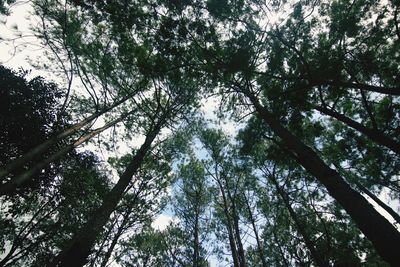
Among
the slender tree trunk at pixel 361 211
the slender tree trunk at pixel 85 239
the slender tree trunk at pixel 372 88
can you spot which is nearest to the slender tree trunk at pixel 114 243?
the slender tree trunk at pixel 85 239

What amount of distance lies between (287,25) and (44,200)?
440 inches

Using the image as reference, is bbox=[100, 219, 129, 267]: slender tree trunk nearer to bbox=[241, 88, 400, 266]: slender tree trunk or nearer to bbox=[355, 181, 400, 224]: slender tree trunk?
bbox=[241, 88, 400, 266]: slender tree trunk

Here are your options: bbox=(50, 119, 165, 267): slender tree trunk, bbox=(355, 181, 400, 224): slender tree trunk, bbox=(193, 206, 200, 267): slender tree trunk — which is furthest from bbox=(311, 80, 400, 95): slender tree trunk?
bbox=(193, 206, 200, 267): slender tree trunk

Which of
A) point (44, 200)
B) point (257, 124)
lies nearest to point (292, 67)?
point (257, 124)

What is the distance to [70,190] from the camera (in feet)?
34.2

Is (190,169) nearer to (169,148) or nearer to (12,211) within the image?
(169,148)

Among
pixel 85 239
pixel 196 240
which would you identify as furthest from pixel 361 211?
pixel 196 240

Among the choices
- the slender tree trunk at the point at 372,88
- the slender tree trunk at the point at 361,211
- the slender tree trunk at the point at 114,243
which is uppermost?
the slender tree trunk at the point at 114,243

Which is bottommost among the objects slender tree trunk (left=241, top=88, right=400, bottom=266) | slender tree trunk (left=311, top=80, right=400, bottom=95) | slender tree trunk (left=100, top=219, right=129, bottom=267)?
slender tree trunk (left=241, top=88, right=400, bottom=266)

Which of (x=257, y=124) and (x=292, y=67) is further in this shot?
(x=257, y=124)

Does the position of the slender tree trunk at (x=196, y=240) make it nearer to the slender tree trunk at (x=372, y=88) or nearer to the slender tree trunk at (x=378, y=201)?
the slender tree trunk at (x=378, y=201)

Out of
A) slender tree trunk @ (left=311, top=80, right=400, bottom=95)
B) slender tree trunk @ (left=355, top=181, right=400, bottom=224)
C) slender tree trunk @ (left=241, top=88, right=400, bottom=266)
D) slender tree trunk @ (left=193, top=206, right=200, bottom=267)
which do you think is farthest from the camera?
slender tree trunk @ (left=193, top=206, right=200, bottom=267)

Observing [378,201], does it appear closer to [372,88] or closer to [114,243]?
[372,88]

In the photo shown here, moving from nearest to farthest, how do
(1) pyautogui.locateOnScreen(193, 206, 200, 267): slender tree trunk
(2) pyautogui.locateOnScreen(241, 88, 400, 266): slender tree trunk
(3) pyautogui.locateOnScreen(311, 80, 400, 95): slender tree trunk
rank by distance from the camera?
(2) pyautogui.locateOnScreen(241, 88, 400, 266): slender tree trunk, (3) pyautogui.locateOnScreen(311, 80, 400, 95): slender tree trunk, (1) pyautogui.locateOnScreen(193, 206, 200, 267): slender tree trunk
